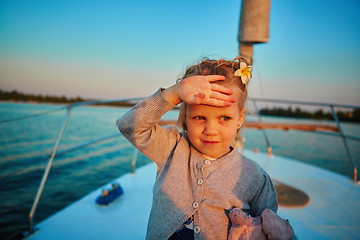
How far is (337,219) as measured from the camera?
4.31 ft

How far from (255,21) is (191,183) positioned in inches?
64.1

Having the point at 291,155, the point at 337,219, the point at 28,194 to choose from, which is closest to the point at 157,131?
the point at 337,219

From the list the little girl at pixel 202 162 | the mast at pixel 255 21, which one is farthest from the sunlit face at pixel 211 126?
the mast at pixel 255 21

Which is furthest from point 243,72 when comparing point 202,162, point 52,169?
point 52,169

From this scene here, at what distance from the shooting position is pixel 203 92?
622mm

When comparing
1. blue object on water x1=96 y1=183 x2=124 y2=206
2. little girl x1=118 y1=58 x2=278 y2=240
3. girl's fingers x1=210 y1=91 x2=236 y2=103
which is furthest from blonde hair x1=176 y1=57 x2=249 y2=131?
blue object on water x1=96 y1=183 x2=124 y2=206

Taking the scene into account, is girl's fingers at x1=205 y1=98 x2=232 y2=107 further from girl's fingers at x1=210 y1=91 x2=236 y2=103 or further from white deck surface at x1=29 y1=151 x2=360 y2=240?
white deck surface at x1=29 y1=151 x2=360 y2=240

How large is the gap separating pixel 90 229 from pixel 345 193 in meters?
2.17

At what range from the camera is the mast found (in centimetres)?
165

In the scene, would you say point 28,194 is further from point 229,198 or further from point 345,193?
point 345,193

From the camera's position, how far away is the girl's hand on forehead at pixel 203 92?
2.04ft

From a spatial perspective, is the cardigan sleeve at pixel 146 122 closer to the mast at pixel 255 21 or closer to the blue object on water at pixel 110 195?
the blue object on water at pixel 110 195

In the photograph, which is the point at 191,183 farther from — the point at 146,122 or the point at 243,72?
the point at 243,72

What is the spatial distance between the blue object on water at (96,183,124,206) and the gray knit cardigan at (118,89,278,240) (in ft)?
2.78
